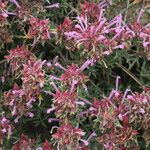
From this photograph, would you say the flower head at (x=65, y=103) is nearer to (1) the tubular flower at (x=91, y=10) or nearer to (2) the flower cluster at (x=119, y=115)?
(2) the flower cluster at (x=119, y=115)

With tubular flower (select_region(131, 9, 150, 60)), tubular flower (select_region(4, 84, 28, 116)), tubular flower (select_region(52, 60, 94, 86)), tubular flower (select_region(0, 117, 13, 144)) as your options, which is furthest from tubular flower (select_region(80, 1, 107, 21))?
tubular flower (select_region(0, 117, 13, 144))

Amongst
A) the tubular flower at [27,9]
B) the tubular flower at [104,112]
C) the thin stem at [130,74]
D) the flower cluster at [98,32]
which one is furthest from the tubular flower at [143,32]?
the tubular flower at [27,9]

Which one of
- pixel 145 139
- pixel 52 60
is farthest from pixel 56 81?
pixel 145 139

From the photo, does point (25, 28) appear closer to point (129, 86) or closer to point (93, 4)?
point (93, 4)

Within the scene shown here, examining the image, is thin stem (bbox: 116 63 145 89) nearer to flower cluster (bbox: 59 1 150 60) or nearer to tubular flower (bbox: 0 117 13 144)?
flower cluster (bbox: 59 1 150 60)

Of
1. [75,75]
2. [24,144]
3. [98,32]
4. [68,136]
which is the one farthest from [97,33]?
[24,144]
